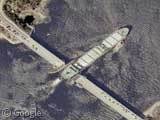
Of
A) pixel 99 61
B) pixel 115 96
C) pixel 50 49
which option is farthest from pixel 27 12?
pixel 115 96

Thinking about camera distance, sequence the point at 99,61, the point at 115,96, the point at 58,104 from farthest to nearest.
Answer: the point at 99,61 < the point at 115,96 < the point at 58,104

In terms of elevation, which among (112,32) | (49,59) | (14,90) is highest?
(112,32)

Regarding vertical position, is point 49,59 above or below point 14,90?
above

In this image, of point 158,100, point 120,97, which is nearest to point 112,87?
point 120,97

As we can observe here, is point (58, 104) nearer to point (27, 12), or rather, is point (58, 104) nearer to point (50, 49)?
point (50, 49)

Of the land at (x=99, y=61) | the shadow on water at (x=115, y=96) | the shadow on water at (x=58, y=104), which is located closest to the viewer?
the shadow on water at (x=58, y=104)

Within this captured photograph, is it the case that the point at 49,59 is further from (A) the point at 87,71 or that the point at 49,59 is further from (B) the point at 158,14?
(B) the point at 158,14

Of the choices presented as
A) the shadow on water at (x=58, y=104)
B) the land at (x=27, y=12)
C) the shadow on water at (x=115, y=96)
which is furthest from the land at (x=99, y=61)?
the land at (x=27, y=12)

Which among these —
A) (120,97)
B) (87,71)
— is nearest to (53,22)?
(87,71)

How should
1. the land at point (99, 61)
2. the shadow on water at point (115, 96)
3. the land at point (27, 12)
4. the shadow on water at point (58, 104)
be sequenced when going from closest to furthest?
the shadow on water at point (58, 104) → the land at point (99, 61) → the shadow on water at point (115, 96) → the land at point (27, 12)

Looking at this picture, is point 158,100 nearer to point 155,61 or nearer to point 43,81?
point 155,61

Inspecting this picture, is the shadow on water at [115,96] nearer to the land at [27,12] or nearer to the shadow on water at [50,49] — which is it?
the shadow on water at [50,49]
